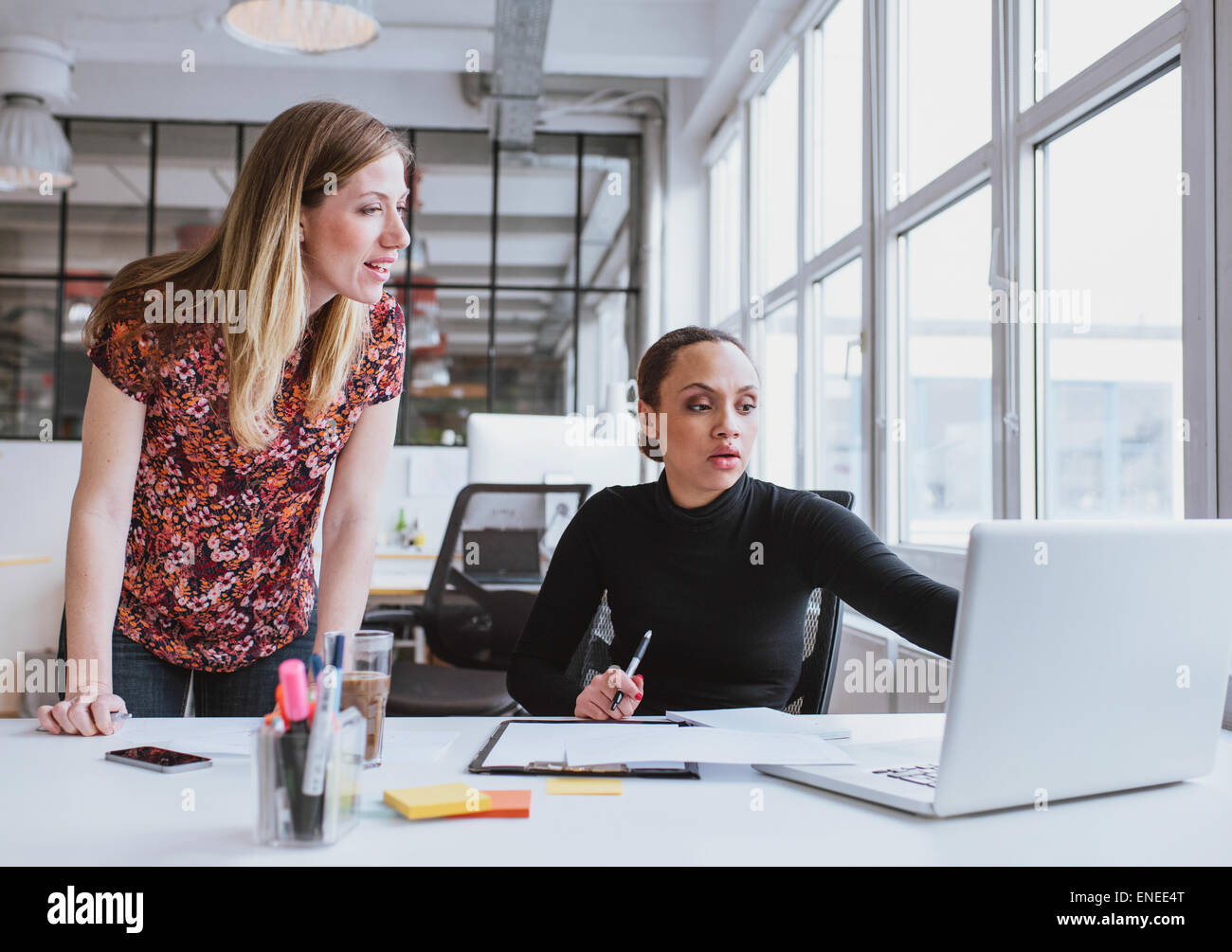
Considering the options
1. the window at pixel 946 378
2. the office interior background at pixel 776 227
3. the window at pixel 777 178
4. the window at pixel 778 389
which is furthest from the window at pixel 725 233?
the window at pixel 946 378

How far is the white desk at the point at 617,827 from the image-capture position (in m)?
0.74

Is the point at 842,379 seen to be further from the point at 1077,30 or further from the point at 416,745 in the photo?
the point at 416,745

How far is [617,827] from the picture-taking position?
813 millimetres

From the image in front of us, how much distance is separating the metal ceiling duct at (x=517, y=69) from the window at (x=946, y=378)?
6.94ft

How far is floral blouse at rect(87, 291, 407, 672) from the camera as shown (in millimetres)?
1281

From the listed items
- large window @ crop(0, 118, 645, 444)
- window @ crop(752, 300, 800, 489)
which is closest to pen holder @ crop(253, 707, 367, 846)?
window @ crop(752, 300, 800, 489)

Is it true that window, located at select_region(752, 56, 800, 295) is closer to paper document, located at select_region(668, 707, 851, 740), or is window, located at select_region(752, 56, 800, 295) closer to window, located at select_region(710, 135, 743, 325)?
window, located at select_region(710, 135, 743, 325)

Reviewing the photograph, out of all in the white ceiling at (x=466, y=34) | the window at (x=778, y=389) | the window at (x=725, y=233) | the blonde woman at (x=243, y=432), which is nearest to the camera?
the blonde woman at (x=243, y=432)

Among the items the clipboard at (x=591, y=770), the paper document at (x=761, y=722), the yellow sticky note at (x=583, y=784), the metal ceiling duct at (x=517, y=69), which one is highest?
the metal ceiling duct at (x=517, y=69)

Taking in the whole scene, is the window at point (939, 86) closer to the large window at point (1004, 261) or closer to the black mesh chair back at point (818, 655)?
the large window at point (1004, 261)

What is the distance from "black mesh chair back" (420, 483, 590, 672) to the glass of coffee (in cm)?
175

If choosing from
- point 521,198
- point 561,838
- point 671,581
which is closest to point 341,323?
point 671,581

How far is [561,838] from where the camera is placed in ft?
2.56

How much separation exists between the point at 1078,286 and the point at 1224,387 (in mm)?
744
